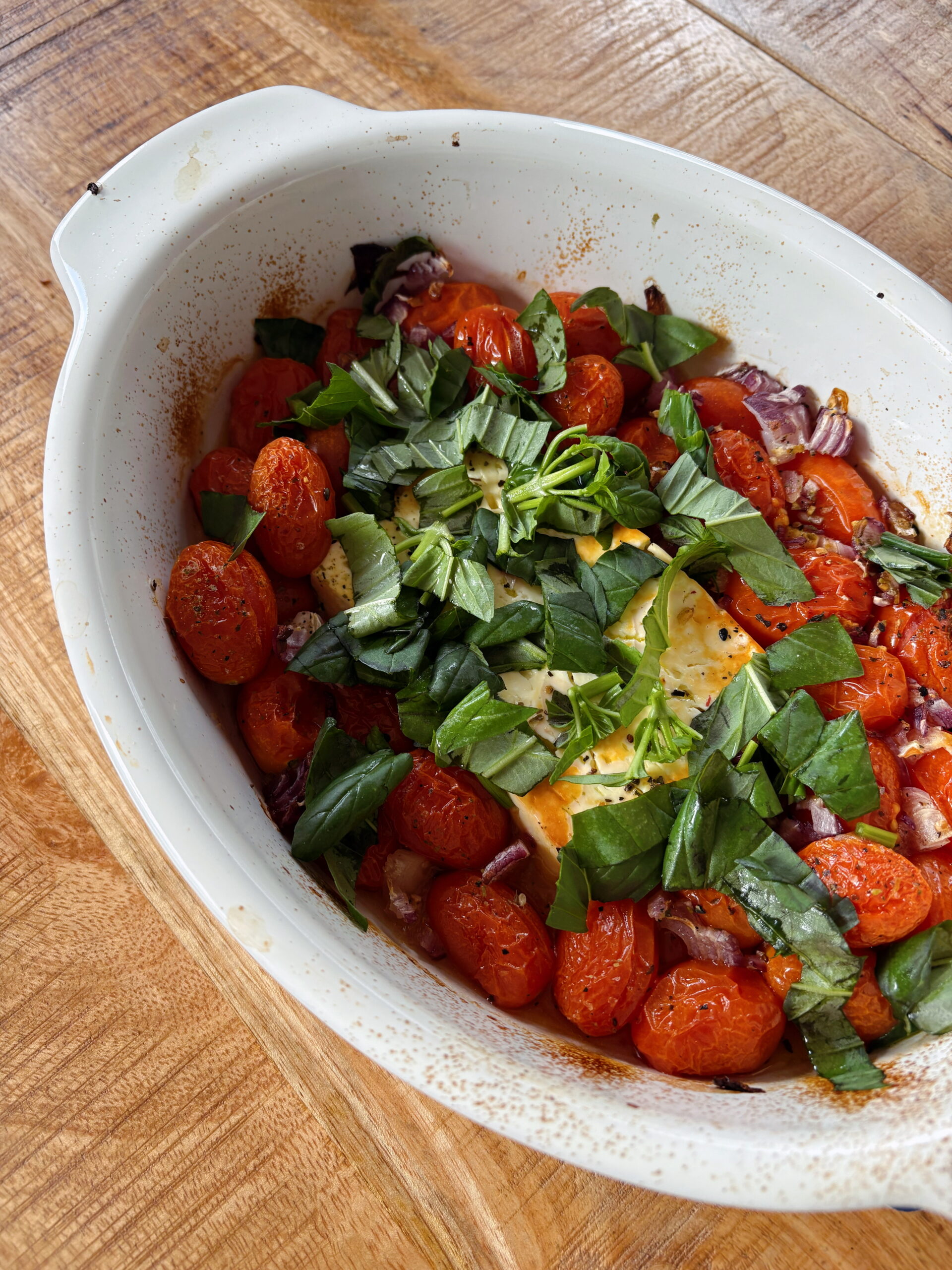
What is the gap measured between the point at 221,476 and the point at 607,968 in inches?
37.9

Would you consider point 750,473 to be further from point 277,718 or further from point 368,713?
point 277,718

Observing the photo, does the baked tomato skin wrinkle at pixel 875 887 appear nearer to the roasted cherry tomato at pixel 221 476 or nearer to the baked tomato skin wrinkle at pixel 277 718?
the baked tomato skin wrinkle at pixel 277 718

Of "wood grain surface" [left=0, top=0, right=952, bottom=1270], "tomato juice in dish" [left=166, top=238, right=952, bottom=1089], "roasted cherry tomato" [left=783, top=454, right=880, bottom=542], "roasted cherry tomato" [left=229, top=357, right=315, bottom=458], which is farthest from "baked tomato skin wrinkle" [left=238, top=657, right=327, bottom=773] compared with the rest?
"roasted cherry tomato" [left=783, top=454, right=880, bottom=542]

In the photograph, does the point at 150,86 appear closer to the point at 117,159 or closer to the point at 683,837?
the point at 117,159

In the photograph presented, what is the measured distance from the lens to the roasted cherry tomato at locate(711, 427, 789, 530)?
5.16 feet

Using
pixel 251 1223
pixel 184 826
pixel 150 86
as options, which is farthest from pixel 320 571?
pixel 150 86

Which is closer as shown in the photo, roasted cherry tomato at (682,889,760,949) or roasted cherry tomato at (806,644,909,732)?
roasted cherry tomato at (682,889,760,949)

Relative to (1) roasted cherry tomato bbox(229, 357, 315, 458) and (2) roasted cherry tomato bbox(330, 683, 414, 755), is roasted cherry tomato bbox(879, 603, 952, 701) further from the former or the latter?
(1) roasted cherry tomato bbox(229, 357, 315, 458)

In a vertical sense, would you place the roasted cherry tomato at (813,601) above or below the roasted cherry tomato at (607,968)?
above

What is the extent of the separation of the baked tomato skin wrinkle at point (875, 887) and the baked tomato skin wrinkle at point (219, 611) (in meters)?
0.85

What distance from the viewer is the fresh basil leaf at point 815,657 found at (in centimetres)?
139

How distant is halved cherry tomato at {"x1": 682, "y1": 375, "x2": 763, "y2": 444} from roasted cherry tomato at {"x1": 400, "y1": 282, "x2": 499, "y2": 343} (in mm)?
418

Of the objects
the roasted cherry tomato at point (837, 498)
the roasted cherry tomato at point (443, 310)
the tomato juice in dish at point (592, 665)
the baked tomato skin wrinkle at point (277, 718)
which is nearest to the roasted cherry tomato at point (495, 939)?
the tomato juice in dish at point (592, 665)

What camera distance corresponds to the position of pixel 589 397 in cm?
159
